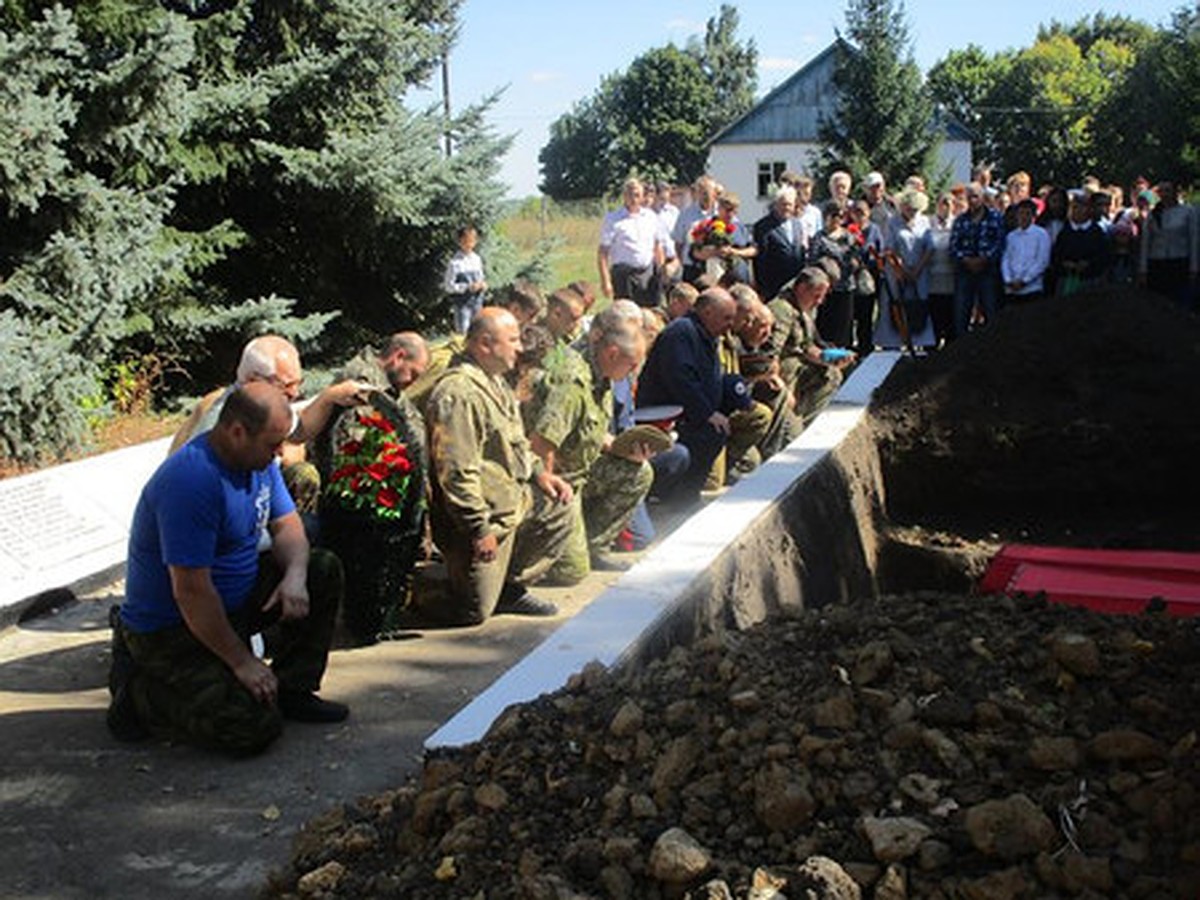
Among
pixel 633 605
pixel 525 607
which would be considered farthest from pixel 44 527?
pixel 633 605

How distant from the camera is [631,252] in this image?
13250 mm

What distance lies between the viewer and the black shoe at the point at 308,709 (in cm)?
466

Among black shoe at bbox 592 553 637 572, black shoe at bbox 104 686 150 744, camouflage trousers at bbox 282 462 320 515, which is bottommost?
black shoe at bbox 592 553 637 572

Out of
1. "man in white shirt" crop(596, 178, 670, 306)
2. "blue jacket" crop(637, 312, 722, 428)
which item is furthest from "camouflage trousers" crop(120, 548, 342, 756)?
"man in white shirt" crop(596, 178, 670, 306)

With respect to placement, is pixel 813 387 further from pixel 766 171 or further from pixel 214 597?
pixel 766 171

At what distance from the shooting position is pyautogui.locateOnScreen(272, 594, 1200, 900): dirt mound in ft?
8.50

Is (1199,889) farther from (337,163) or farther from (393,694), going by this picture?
(337,163)

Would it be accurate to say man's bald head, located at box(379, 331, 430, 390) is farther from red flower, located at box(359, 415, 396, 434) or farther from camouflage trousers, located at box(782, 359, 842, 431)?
camouflage trousers, located at box(782, 359, 842, 431)

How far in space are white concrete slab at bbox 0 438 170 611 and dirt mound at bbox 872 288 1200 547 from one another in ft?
15.8

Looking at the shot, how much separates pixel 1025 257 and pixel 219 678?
32.6 feet

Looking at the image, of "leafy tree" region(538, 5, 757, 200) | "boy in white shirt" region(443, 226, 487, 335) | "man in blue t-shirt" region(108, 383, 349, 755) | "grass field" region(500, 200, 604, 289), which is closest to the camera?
"man in blue t-shirt" region(108, 383, 349, 755)

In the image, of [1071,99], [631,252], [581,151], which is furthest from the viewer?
[581,151]

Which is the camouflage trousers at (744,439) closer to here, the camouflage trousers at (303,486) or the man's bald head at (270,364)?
the camouflage trousers at (303,486)

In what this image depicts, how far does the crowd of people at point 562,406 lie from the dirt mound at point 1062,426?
1.27m
